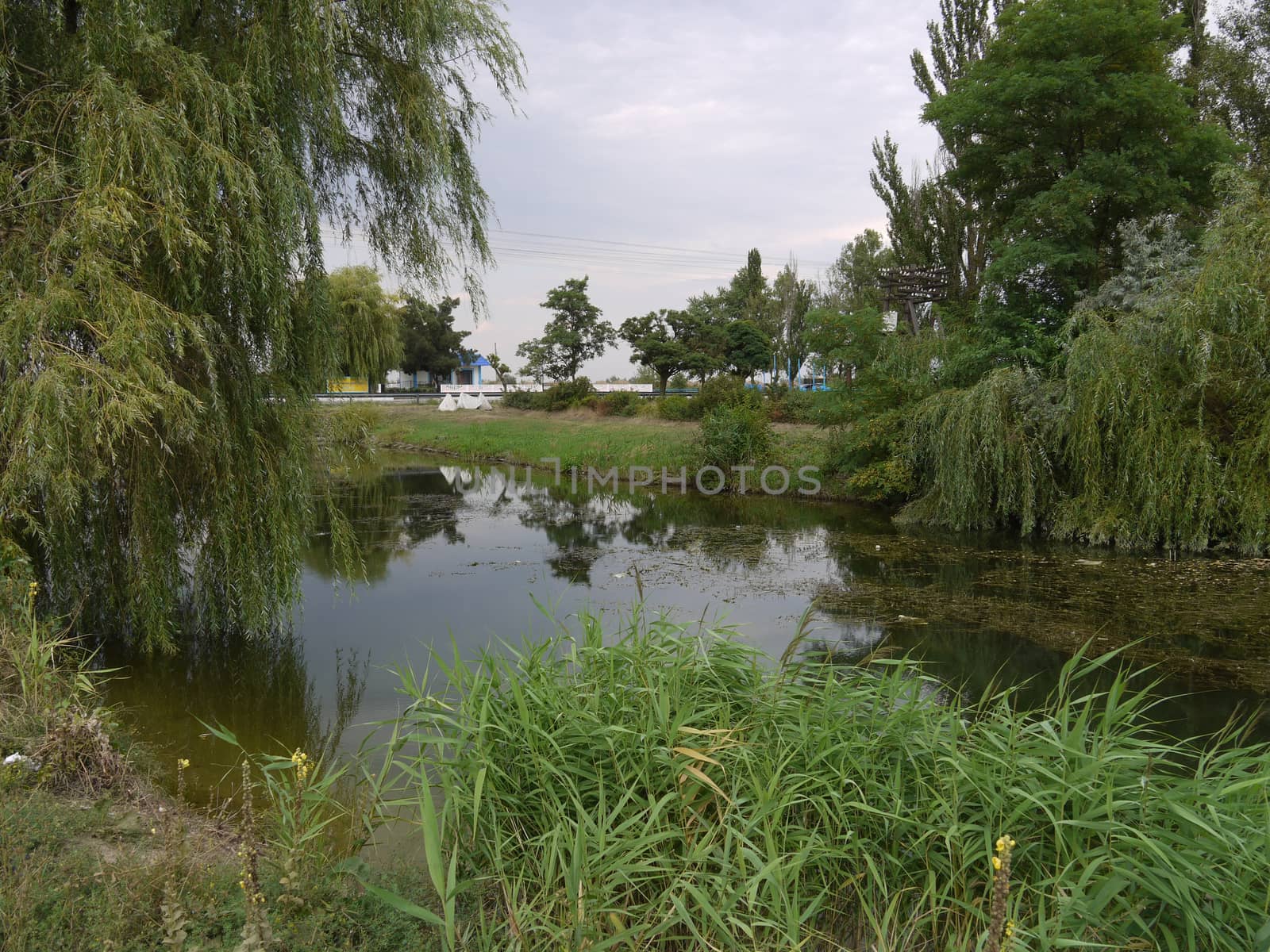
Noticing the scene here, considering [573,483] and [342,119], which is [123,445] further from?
[573,483]

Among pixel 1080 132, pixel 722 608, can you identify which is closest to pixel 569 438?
pixel 1080 132

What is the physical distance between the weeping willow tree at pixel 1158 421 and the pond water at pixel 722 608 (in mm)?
680

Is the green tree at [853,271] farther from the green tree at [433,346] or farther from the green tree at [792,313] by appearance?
the green tree at [433,346]

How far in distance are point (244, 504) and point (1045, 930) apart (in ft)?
19.4

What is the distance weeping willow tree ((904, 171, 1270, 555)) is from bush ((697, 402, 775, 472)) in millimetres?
6780

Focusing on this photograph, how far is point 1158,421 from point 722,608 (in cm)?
676

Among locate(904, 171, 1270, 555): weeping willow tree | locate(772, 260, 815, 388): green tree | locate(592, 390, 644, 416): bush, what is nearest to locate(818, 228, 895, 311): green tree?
locate(772, 260, 815, 388): green tree

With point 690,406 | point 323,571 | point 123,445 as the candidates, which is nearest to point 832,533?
point 323,571

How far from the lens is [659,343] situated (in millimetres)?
34406

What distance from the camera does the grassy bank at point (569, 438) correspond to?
1961 centimetres

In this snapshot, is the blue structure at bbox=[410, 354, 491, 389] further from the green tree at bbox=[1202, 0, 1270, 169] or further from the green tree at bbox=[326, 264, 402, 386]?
the green tree at bbox=[1202, 0, 1270, 169]

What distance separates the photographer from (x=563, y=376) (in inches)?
1576

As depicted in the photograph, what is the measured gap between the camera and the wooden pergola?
19.1 meters

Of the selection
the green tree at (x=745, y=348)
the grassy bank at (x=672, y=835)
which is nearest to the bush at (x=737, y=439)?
the grassy bank at (x=672, y=835)
